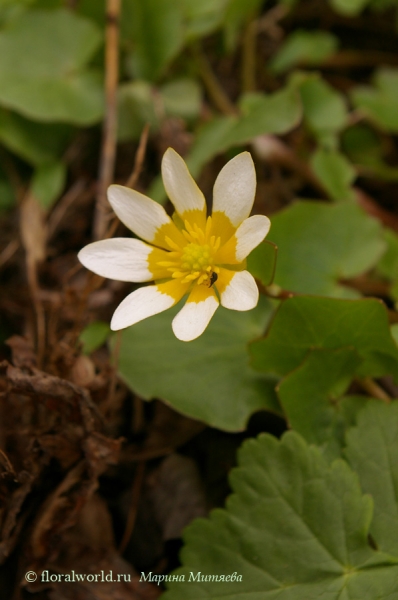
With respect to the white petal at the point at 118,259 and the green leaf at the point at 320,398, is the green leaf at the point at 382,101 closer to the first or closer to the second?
the green leaf at the point at 320,398

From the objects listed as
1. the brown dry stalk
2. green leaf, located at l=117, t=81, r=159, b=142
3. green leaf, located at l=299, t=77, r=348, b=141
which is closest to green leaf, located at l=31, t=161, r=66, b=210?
the brown dry stalk

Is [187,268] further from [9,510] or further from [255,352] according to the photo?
[9,510]

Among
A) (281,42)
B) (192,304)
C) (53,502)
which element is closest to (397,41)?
(281,42)

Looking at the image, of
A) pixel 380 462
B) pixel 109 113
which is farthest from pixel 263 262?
pixel 109 113

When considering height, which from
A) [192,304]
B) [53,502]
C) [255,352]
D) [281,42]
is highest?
[281,42]

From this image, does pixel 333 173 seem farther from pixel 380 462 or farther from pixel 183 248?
pixel 380 462

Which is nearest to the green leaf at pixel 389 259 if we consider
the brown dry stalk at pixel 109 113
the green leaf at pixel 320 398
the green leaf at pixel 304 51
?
the green leaf at pixel 320 398
